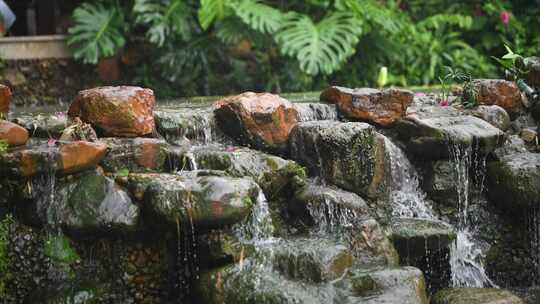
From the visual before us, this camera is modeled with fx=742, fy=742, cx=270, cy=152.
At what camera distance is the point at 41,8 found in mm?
10328

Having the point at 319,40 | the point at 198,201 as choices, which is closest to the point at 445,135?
the point at 198,201

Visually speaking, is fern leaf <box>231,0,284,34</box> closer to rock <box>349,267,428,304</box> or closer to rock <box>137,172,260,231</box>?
rock <box>137,172,260,231</box>

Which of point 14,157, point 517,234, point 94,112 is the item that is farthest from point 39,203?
point 517,234

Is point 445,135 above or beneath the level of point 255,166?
above

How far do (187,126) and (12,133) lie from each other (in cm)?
126

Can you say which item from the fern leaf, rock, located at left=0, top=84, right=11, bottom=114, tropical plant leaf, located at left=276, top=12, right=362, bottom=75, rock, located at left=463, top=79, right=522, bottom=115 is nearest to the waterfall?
rock, located at left=463, top=79, right=522, bottom=115

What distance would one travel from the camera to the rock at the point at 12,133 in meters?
4.52

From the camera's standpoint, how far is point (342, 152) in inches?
199

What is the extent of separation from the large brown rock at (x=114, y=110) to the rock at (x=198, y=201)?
56cm

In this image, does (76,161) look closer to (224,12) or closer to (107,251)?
(107,251)

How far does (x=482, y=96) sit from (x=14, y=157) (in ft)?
12.9

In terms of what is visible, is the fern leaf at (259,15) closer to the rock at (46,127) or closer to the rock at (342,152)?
the rock at (342,152)

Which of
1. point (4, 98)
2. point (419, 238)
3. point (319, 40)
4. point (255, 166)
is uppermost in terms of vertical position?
point (319, 40)

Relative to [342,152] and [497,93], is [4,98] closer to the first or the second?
[342,152]
